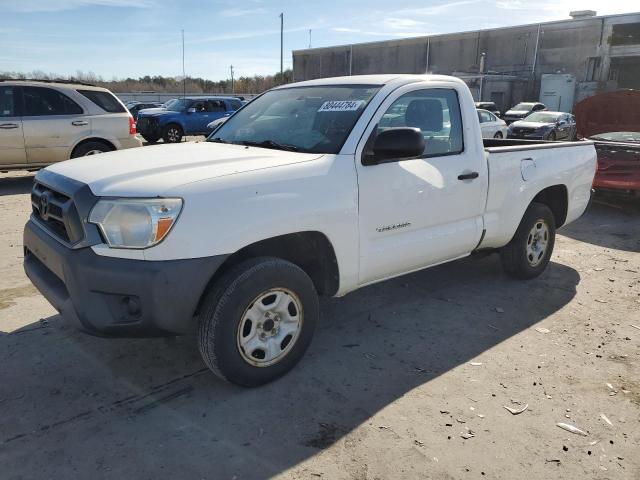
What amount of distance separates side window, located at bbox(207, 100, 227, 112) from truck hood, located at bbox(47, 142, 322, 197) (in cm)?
1614

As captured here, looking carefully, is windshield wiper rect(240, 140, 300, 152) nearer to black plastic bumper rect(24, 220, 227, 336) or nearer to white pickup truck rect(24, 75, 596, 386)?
white pickup truck rect(24, 75, 596, 386)

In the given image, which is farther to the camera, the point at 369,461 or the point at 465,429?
the point at 465,429

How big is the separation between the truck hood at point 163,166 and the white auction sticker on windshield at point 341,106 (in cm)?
49

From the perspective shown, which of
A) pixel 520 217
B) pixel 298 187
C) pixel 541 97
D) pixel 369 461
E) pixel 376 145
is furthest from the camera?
pixel 541 97

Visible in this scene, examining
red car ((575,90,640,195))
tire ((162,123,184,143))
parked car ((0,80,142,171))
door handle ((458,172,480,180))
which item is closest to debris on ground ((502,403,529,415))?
door handle ((458,172,480,180))

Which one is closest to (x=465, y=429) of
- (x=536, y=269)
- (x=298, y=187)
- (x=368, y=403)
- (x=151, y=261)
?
(x=368, y=403)

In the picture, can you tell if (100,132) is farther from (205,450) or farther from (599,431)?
(599,431)

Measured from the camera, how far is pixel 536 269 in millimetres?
5223

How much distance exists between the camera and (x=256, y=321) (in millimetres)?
3068

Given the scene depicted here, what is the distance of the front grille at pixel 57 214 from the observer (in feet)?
9.23

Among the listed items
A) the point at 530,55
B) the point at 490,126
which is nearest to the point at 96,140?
the point at 490,126

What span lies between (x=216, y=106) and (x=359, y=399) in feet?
58.2

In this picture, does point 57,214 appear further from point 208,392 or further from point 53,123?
point 53,123

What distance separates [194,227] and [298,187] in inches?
26.5
